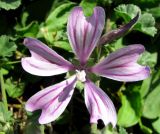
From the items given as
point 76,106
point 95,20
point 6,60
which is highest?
point 95,20

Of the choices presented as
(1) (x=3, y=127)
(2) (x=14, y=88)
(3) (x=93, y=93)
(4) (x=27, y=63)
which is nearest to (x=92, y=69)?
(3) (x=93, y=93)

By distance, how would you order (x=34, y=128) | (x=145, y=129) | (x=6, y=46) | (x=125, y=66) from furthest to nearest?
1. (x=145, y=129)
2. (x=6, y=46)
3. (x=34, y=128)
4. (x=125, y=66)

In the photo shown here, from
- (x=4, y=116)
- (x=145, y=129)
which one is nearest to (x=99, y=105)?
(x=4, y=116)

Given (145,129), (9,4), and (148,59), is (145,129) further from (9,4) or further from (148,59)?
(9,4)

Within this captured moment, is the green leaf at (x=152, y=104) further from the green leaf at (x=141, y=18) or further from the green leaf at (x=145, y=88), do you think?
the green leaf at (x=141, y=18)

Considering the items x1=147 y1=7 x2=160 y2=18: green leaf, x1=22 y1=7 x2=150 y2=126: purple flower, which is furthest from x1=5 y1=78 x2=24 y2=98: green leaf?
x1=147 y1=7 x2=160 y2=18: green leaf

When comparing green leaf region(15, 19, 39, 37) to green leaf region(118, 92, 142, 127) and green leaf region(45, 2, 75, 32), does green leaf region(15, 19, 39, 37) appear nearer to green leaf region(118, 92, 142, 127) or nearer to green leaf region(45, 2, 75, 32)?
green leaf region(45, 2, 75, 32)

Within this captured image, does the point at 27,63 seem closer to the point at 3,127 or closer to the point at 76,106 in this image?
the point at 3,127
